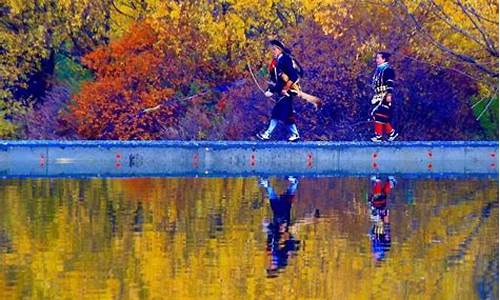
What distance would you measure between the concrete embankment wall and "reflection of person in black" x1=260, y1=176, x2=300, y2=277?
392 cm

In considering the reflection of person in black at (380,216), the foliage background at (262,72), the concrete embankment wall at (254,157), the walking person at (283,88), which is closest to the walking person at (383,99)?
the foliage background at (262,72)

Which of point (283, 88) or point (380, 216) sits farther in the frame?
point (283, 88)

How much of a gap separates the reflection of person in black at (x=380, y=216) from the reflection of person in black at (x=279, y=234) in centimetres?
76

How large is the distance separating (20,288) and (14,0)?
19.8 metres

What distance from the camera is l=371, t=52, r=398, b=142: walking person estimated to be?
83.1ft

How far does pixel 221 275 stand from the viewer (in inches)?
472

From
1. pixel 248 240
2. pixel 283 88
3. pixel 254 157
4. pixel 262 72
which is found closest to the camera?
pixel 248 240

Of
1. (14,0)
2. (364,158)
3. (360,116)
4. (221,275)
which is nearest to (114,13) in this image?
(14,0)

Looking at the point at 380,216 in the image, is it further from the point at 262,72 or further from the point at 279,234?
the point at 262,72

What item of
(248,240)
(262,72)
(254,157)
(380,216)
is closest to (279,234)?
(248,240)

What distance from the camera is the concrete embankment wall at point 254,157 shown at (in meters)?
24.2

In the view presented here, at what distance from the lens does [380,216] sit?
655 inches

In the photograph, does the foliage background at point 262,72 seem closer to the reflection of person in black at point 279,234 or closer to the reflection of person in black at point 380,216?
the reflection of person in black at point 380,216

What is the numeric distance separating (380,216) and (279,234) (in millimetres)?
2074
